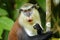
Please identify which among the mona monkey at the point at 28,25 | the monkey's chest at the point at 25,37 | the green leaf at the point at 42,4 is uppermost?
the green leaf at the point at 42,4

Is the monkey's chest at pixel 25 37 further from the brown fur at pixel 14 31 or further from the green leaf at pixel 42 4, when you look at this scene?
the green leaf at pixel 42 4

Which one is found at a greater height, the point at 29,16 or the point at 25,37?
the point at 29,16

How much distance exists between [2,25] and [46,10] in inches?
10.9

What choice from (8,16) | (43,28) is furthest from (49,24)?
(8,16)

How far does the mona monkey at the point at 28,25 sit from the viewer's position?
1.01m

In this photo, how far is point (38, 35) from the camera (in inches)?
40.0

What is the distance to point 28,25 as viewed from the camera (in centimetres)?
104

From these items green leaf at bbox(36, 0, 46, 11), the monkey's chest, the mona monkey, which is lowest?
the monkey's chest

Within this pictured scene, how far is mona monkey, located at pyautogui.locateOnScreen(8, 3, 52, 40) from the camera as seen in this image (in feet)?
3.32

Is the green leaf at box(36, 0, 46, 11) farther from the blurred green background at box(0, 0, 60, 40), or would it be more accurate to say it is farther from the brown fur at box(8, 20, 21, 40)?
the brown fur at box(8, 20, 21, 40)

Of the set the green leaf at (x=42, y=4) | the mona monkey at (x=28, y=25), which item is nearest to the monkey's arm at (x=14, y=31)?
the mona monkey at (x=28, y=25)

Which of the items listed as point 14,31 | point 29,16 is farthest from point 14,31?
point 29,16

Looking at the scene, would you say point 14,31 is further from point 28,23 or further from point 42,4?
point 42,4

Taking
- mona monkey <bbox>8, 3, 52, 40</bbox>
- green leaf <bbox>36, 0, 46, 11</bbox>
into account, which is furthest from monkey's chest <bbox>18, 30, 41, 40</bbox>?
green leaf <bbox>36, 0, 46, 11</bbox>
